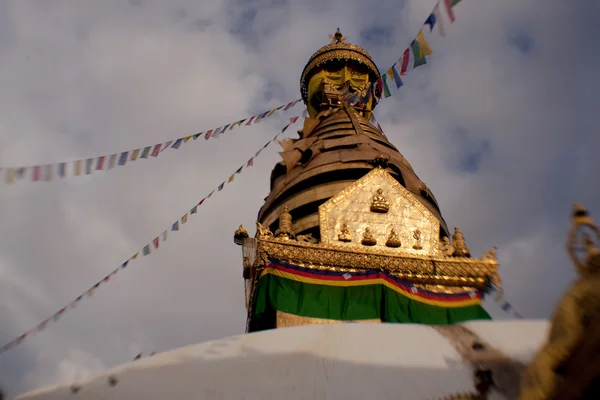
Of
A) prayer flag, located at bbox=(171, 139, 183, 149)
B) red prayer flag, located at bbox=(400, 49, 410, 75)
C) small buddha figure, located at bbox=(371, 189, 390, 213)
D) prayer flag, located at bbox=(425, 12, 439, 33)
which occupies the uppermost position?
red prayer flag, located at bbox=(400, 49, 410, 75)

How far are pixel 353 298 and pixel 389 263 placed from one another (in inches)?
32.5

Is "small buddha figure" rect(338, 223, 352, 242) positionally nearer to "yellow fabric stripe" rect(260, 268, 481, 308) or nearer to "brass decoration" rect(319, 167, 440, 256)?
"brass decoration" rect(319, 167, 440, 256)

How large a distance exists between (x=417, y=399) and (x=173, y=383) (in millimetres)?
1239

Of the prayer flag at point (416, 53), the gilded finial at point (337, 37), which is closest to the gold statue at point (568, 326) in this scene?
the prayer flag at point (416, 53)

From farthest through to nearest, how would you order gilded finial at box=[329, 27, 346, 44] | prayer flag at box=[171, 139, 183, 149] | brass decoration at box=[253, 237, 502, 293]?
gilded finial at box=[329, 27, 346, 44]
prayer flag at box=[171, 139, 183, 149]
brass decoration at box=[253, 237, 502, 293]

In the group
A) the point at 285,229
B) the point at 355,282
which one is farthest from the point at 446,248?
the point at 285,229

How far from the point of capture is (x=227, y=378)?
2.45 m

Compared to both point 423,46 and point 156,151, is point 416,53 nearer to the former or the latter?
point 423,46

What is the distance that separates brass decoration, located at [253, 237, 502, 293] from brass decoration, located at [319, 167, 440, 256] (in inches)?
5.5

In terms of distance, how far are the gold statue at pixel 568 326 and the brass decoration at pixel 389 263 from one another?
17.3 ft

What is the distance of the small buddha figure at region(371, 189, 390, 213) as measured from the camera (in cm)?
772

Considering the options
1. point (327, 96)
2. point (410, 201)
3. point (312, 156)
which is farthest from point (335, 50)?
point (410, 201)

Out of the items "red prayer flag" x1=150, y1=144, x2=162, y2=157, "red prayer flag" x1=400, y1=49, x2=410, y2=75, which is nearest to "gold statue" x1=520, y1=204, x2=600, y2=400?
"red prayer flag" x1=400, y1=49, x2=410, y2=75

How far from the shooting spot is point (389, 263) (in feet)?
22.5
